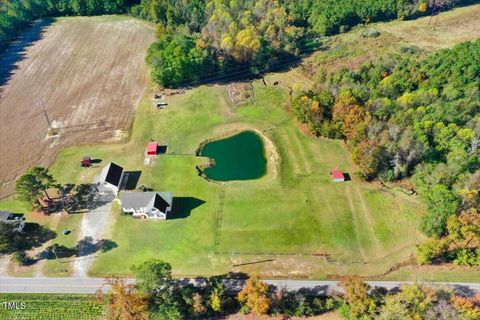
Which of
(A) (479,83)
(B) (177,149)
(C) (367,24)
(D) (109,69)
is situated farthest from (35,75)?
(A) (479,83)

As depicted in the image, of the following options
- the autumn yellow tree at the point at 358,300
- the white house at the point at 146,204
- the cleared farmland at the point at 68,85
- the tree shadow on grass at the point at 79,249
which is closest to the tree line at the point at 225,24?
the cleared farmland at the point at 68,85

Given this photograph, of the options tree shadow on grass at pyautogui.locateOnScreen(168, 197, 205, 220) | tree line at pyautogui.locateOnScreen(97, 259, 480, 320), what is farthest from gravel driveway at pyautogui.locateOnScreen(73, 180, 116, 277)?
tree shadow on grass at pyautogui.locateOnScreen(168, 197, 205, 220)

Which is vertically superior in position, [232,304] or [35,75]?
[35,75]

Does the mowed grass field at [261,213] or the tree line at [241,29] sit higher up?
the tree line at [241,29]

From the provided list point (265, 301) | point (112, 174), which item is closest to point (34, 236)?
point (112, 174)

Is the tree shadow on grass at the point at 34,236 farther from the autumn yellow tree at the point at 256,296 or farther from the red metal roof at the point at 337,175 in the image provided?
the red metal roof at the point at 337,175

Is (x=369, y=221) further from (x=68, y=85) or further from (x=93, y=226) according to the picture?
(x=68, y=85)

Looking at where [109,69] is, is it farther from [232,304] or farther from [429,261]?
[429,261]
